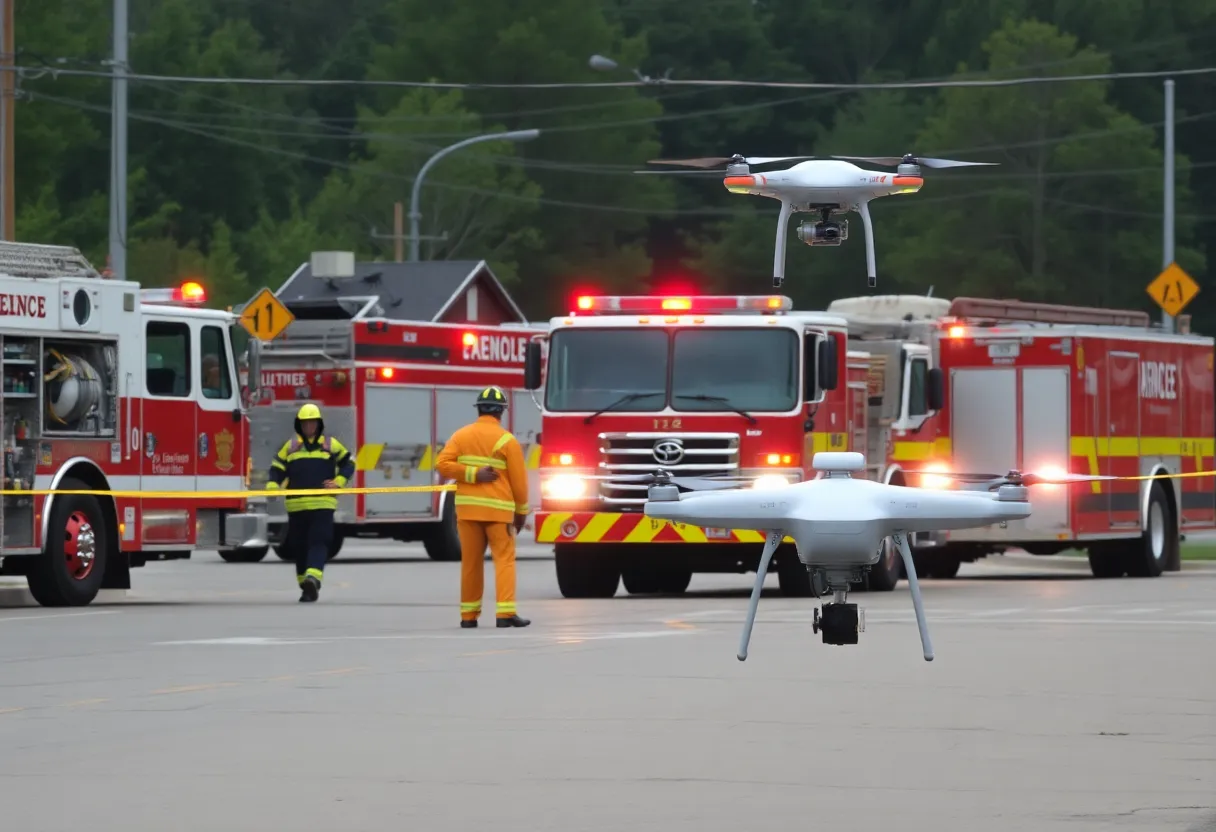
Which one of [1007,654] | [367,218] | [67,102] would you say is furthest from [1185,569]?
[367,218]

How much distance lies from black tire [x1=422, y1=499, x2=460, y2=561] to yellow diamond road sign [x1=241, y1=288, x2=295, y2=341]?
3530 millimetres

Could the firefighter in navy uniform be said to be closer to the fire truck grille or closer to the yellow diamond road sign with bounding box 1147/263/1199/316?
the fire truck grille

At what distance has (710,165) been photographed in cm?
638

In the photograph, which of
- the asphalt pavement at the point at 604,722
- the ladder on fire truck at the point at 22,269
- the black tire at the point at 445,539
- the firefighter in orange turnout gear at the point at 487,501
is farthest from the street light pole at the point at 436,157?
the firefighter in orange turnout gear at the point at 487,501

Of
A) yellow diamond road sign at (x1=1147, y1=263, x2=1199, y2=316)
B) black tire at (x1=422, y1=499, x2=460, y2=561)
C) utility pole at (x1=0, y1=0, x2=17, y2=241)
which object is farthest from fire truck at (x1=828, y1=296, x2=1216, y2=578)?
utility pole at (x1=0, y1=0, x2=17, y2=241)

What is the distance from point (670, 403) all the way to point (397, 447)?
31.8 feet

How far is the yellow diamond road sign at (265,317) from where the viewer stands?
30172 mm

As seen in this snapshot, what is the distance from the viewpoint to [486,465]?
18.9 metres

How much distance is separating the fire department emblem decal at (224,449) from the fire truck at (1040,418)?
19.8 feet

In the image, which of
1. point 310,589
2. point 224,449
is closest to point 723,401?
point 310,589

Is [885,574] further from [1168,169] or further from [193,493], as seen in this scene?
[1168,169]

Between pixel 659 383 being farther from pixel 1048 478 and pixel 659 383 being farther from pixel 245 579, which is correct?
pixel 1048 478

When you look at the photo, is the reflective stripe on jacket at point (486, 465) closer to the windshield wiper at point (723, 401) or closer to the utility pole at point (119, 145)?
the windshield wiper at point (723, 401)

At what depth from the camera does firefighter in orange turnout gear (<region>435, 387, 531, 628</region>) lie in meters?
18.9
